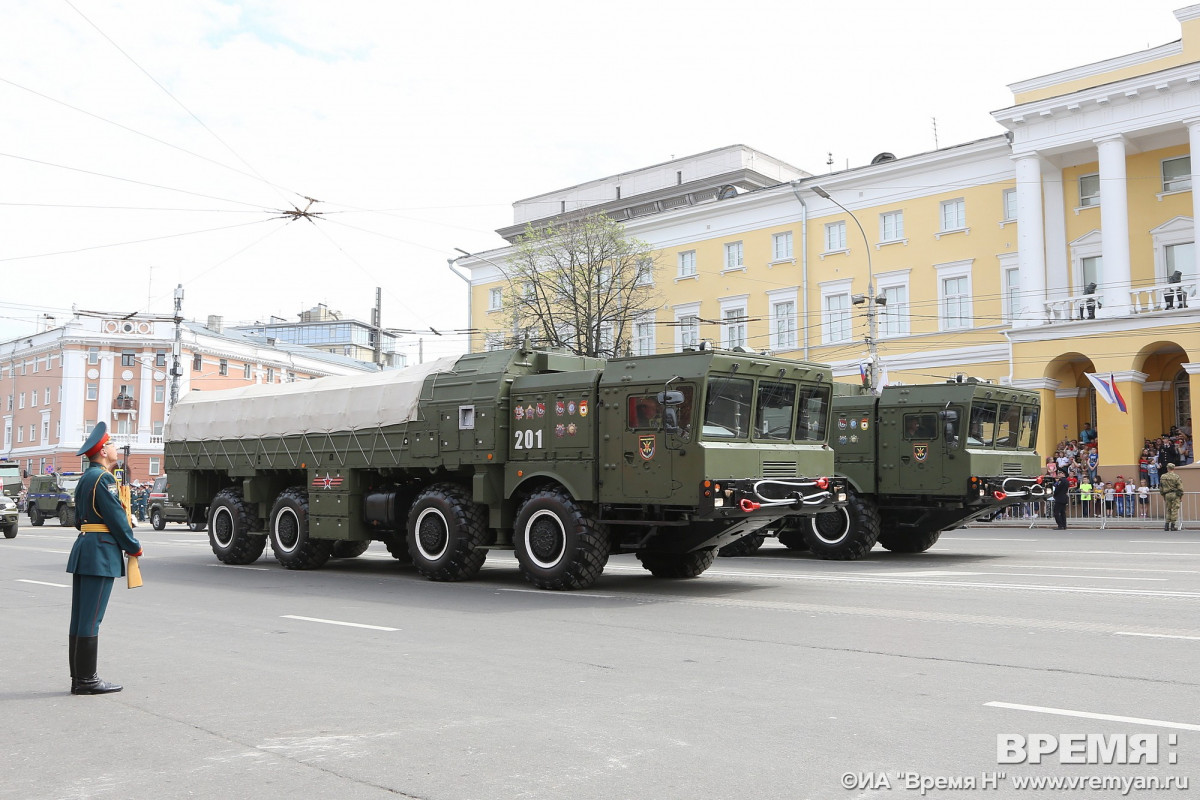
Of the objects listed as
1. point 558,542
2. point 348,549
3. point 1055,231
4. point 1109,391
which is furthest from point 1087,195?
point 558,542

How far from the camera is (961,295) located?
131ft

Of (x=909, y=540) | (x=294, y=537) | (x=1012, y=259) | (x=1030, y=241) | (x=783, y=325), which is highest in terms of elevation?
(x=1030, y=241)

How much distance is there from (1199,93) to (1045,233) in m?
6.55

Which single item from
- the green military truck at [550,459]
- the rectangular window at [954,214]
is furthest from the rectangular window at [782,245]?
the green military truck at [550,459]

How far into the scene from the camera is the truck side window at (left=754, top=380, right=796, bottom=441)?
44.0 ft

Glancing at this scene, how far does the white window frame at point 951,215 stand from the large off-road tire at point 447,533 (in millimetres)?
30325

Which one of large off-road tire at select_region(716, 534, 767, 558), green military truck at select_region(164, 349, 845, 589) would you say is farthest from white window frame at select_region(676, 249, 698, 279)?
green military truck at select_region(164, 349, 845, 589)

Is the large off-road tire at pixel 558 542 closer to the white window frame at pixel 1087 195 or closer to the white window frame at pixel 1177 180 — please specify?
the white window frame at pixel 1177 180

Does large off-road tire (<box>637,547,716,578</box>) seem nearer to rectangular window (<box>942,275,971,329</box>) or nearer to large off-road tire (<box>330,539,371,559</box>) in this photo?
large off-road tire (<box>330,539,371,559</box>)

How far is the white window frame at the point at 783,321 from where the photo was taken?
44.5m

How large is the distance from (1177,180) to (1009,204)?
5384 millimetres

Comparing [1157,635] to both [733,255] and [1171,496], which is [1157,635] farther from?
[733,255]

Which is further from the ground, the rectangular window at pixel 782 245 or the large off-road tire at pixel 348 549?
the rectangular window at pixel 782 245

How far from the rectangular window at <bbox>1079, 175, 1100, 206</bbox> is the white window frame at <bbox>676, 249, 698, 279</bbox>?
54.7 feet
